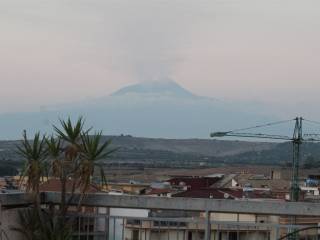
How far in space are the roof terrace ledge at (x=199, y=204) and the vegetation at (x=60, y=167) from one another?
198 mm

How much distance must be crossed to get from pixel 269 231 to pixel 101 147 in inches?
98.1

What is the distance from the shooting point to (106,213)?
35.4 ft

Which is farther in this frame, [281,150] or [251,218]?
[281,150]

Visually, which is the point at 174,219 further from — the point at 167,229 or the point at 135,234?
the point at 135,234

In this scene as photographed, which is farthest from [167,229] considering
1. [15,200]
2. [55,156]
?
[15,200]

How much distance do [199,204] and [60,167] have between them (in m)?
1.95

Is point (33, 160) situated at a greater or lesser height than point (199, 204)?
greater

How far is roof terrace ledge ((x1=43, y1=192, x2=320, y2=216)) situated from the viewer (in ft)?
31.5

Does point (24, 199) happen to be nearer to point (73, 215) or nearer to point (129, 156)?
point (73, 215)

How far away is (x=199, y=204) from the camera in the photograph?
32.8 ft

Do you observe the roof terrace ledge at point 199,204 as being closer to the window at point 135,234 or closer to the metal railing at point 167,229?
the metal railing at point 167,229

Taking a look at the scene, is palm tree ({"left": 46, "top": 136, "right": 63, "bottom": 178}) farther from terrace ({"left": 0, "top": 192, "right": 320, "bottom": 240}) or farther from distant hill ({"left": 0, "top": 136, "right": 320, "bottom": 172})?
distant hill ({"left": 0, "top": 136, "right": 320, "bottom": 172})

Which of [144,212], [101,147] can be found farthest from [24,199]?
[144,212]

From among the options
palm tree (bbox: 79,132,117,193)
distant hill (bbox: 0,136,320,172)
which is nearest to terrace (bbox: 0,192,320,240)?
palm tree (bbox: 79,132,117,193)
